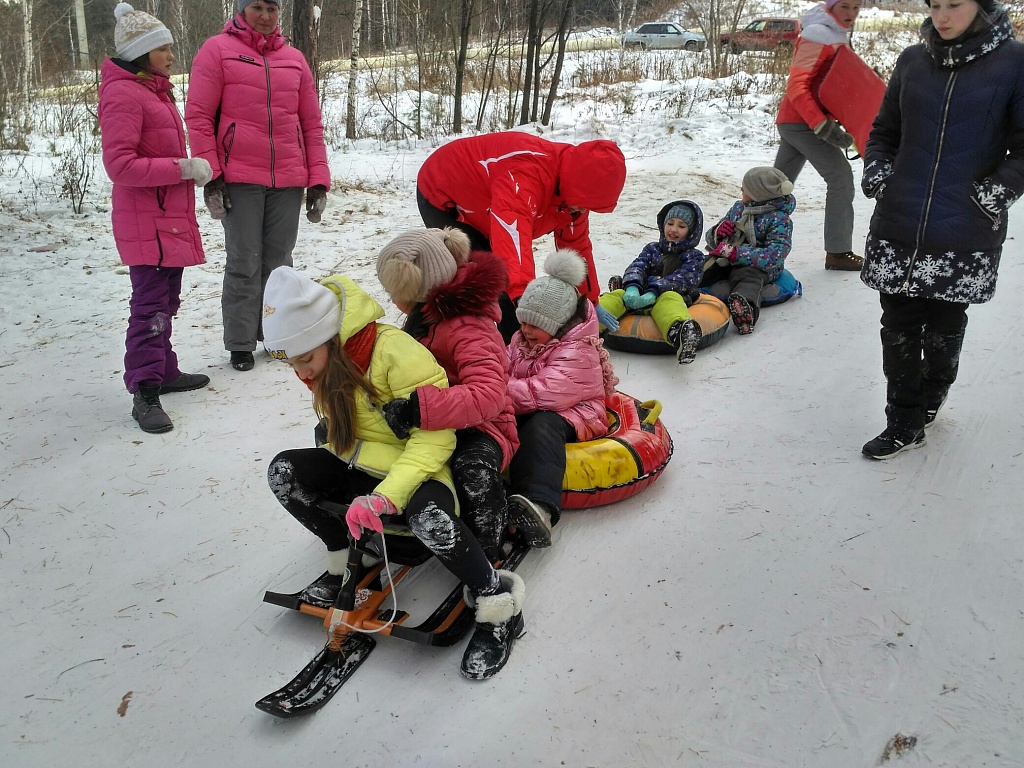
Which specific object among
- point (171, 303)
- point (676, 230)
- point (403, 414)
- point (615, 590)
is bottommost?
point (615, 590)

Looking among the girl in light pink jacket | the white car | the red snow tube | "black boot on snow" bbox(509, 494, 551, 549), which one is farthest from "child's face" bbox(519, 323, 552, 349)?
the white car

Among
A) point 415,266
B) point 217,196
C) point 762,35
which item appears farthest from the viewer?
point 762,35

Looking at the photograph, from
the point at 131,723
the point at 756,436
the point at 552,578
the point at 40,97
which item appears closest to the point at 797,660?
the point at 552,578

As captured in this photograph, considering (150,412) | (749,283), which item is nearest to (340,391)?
(150,412)

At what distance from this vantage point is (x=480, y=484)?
2.38m

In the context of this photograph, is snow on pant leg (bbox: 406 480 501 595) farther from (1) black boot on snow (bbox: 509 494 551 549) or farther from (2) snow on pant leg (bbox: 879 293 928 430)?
(2) snow on pant leg (bbox: 879 293 928 430)

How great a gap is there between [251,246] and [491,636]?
279 cm

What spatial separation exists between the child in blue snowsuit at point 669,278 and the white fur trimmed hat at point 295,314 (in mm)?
2617

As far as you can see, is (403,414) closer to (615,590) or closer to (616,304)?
(615,590)

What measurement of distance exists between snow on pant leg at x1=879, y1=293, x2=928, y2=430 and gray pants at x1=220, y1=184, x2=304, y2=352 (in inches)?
120

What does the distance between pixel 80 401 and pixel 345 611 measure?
2.56 metres

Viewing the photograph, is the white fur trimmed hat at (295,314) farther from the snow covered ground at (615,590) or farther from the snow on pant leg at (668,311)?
the snow on pant leg at (668,311)

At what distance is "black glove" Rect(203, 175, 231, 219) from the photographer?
3.98m

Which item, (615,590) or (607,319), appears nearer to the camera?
(615,590)
